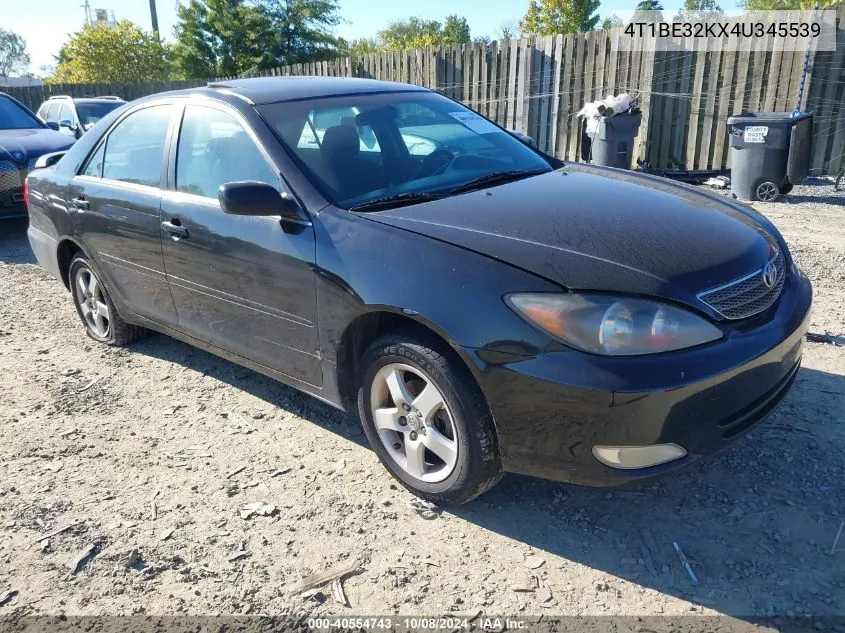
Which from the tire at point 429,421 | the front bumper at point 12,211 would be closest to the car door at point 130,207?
the tire at point 429,421

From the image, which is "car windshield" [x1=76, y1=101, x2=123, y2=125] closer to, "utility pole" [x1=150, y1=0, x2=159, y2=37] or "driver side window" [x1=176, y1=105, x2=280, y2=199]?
"driver side window" [x1=176, y1=105, x2=280, y2=199]

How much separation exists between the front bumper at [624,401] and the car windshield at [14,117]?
9.34m

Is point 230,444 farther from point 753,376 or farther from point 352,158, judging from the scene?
point 753,376

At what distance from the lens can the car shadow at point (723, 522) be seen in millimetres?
2365

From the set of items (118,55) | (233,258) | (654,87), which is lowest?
(233,258)

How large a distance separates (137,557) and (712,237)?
2.68m

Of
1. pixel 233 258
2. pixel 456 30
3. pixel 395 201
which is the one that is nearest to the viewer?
pixel 395 201

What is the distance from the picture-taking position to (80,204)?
445cm

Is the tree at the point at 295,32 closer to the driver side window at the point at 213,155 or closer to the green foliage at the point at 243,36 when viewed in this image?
the green foliage at the point at 243,36

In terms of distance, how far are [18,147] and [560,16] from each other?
3506cm

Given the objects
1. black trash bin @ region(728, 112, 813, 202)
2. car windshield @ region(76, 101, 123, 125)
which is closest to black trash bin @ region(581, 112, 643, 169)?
black trash bin @ region(728, 112, 813, 202)

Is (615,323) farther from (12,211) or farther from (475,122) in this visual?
(12,211)

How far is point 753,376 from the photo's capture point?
2467mm

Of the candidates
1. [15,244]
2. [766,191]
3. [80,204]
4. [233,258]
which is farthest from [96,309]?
[766,191]
